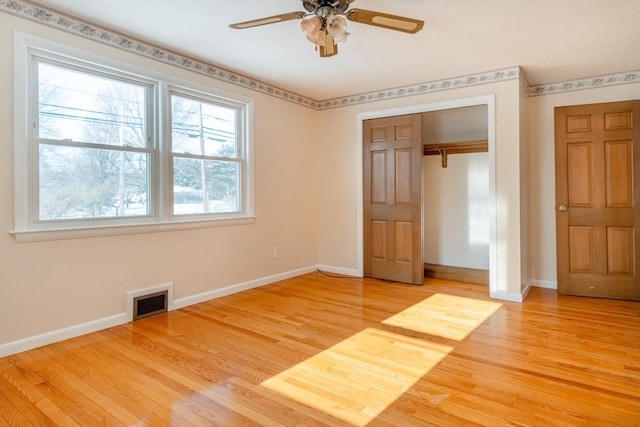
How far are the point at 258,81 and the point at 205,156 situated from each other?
1178 millimetres

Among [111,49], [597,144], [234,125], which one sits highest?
[111,49]

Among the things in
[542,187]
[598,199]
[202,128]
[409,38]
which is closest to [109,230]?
[202,128]

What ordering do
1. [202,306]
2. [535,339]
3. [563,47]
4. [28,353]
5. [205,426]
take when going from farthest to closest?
[202,306], [563,47], [535,339], [28,353], [205,426]

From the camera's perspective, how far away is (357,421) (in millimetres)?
1763

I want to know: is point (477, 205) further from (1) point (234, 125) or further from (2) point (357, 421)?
(2) point (357, 421)

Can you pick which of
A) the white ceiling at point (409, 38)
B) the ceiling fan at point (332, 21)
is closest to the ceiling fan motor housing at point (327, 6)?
the ceiling fan at point (332, 21)

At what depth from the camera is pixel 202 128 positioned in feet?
12.4

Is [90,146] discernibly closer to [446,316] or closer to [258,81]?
[258,81]

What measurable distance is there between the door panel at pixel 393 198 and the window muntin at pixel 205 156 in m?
1.76

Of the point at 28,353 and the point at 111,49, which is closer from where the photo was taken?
the point at 28,353

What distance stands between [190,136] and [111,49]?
98 cm

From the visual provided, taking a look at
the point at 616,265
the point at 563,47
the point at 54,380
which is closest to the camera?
the point at 54,380

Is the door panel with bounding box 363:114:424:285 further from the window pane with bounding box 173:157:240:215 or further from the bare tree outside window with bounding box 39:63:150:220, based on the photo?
the bare tree outside window with bounding box 39:63:150:220

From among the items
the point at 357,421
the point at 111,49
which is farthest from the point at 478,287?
the point at 111,49
